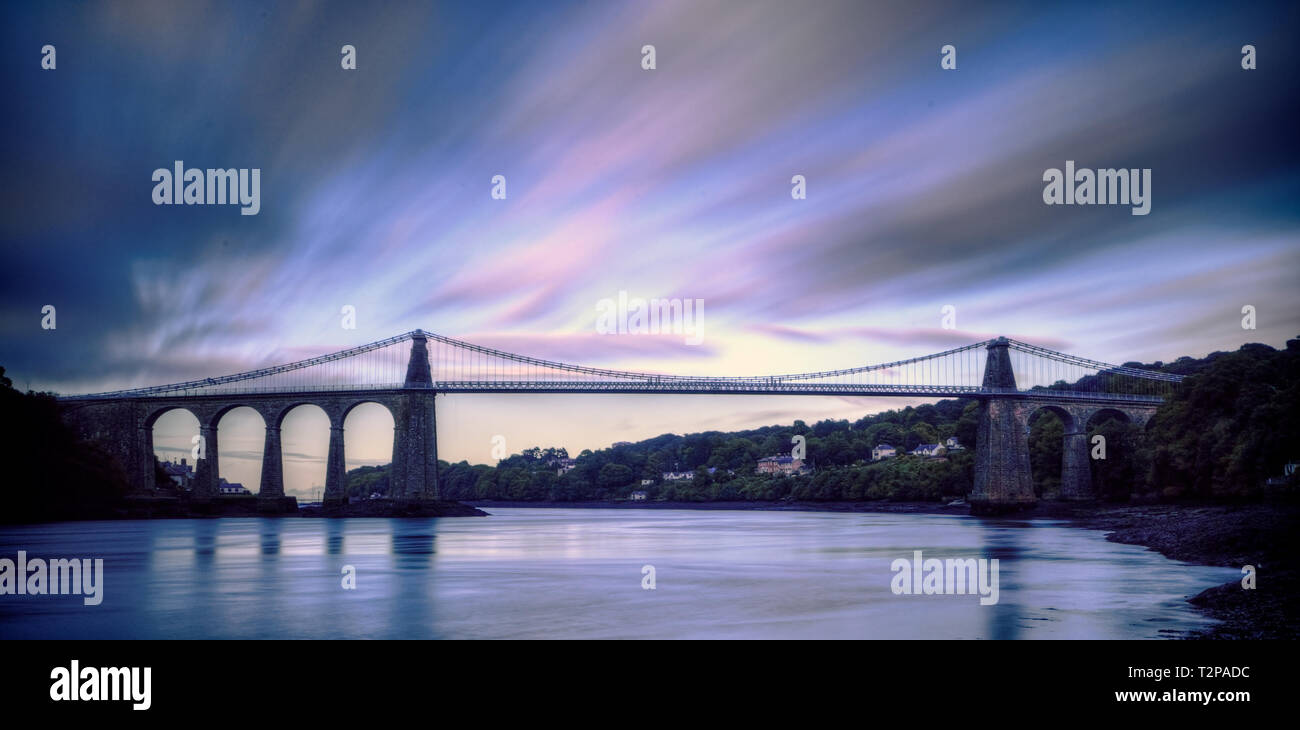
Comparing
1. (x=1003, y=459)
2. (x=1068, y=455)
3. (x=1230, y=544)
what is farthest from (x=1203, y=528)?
(x=1068, y=455)

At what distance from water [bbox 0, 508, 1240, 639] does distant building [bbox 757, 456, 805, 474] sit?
96.8 metres

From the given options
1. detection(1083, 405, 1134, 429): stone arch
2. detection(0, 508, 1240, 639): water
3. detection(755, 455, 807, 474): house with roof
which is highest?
detection(1083, 405, 1134, 429): stone arch

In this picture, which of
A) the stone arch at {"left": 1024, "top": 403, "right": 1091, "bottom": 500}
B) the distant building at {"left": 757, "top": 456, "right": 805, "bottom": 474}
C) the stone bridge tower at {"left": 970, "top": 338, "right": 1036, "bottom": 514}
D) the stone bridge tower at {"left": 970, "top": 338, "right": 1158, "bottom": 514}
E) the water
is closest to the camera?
the water

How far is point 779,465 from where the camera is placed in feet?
490

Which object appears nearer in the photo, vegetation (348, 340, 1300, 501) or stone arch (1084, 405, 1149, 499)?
vegetation (348, 340, 1300, 501)

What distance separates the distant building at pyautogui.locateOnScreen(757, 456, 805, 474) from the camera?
146025 mm

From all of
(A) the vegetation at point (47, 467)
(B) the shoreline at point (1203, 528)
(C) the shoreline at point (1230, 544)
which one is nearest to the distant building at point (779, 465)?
(B) the shoreline at point (1203, 528)

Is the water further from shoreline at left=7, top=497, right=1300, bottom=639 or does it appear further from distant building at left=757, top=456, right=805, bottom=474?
distant building at left=757, top=456, right=805, bottom=474

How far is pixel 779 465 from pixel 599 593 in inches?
4900

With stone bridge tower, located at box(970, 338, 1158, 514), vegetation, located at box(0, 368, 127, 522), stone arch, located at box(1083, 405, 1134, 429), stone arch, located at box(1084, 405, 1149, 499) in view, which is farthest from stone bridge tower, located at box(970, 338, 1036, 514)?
vegetation, located at box(0, 368, 127, 522)

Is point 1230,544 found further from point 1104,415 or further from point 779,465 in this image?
point 779,465
